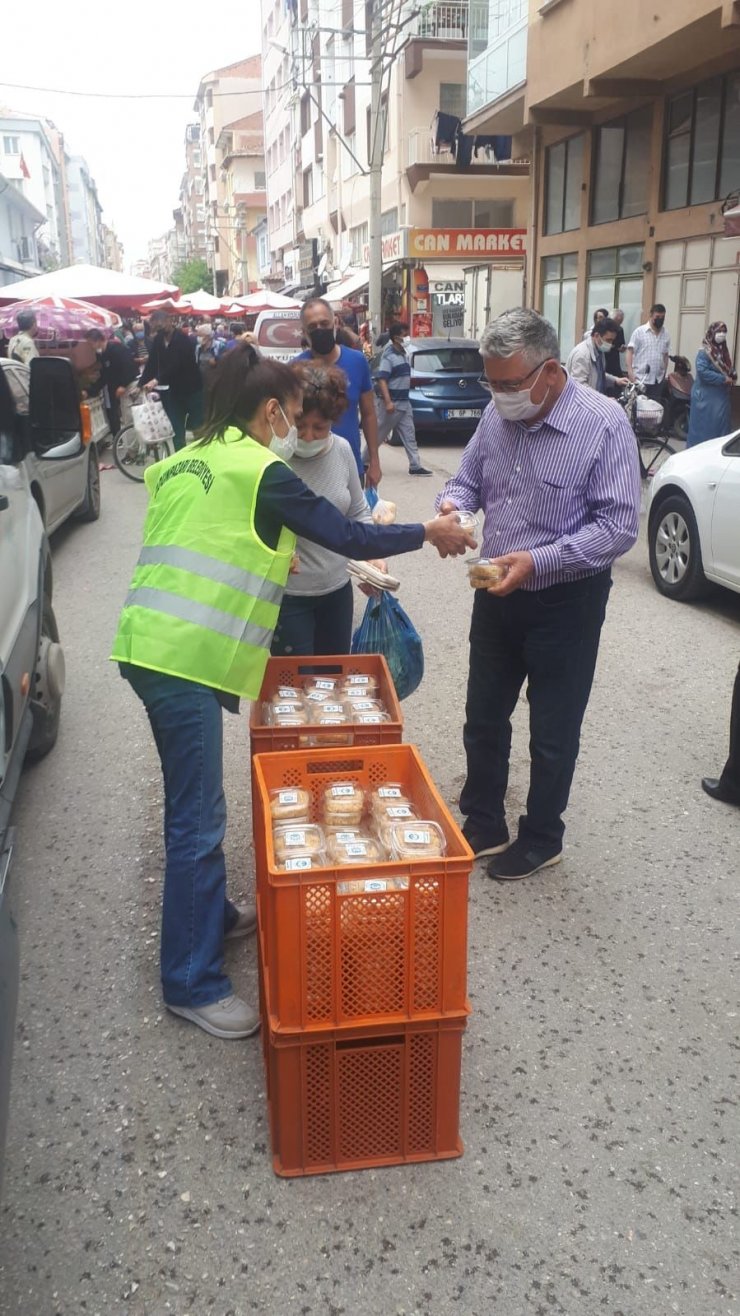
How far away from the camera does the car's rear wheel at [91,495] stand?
11.1 meters

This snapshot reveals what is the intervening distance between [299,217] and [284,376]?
58108 mm

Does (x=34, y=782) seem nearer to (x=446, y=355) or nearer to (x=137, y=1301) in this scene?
(x=137, y=1301)

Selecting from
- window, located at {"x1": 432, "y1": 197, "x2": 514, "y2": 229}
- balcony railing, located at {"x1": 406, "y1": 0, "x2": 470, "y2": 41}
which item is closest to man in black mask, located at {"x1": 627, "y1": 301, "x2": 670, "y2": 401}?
window, located at {"x1": 432, "y1": 197, "x2": 514, "y2": 229}

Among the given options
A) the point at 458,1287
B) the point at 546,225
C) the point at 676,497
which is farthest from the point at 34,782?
the point at 546,225

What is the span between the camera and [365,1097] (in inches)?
103

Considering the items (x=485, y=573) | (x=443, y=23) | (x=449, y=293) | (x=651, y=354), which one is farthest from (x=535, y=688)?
(x=443, y=23)

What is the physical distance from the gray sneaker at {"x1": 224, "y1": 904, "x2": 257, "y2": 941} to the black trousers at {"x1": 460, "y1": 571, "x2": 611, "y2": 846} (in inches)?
38.6

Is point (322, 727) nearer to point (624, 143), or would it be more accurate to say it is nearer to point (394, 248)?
point (624, 143)

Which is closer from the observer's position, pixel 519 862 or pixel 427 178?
pixel 519 862

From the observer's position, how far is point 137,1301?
2.31 m

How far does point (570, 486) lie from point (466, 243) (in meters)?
28.2

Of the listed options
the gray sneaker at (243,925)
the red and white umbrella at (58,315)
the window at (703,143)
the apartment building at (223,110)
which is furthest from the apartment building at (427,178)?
the apartment building at (223,110)

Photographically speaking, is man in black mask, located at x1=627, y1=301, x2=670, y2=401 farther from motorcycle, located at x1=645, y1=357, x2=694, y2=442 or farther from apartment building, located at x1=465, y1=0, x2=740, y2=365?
apartment building, located at x1=465, y1=0, x2=740, y2=365

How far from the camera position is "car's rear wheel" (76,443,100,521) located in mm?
11102
